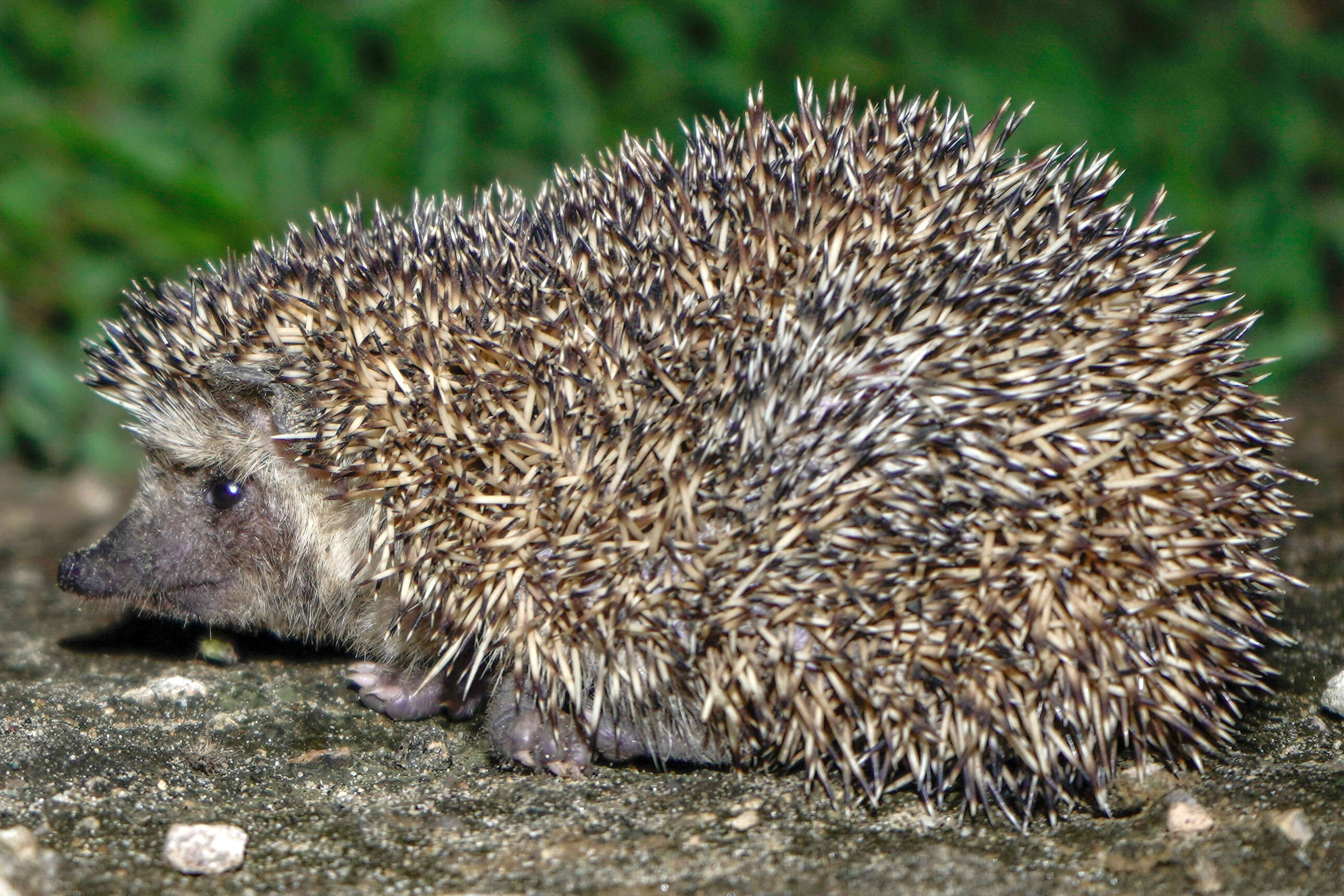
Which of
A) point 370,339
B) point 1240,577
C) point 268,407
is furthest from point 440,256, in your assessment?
point 1240,577

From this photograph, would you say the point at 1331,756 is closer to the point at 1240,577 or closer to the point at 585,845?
the point at 1240,577

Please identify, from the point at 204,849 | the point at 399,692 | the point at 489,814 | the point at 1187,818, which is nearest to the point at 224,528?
the point at 399,692

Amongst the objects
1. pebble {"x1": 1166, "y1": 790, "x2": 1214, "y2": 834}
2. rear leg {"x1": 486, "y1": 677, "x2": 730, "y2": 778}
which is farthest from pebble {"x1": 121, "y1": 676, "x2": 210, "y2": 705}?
pebble {"x1": 1166, "y1": 790, "x2": 1214, "y2": 834}

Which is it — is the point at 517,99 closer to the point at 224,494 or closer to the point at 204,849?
the point at 224,494

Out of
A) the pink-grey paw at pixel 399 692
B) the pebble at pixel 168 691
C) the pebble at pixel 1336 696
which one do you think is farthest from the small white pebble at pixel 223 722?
the pebble at pixel 1336 696

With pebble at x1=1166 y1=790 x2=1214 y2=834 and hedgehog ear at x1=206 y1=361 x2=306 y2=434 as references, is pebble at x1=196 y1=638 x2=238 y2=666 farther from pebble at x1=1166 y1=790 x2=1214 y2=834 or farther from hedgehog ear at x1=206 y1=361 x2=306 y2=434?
pebble at x1=1166 y1=790 x2=1214 y2=834
